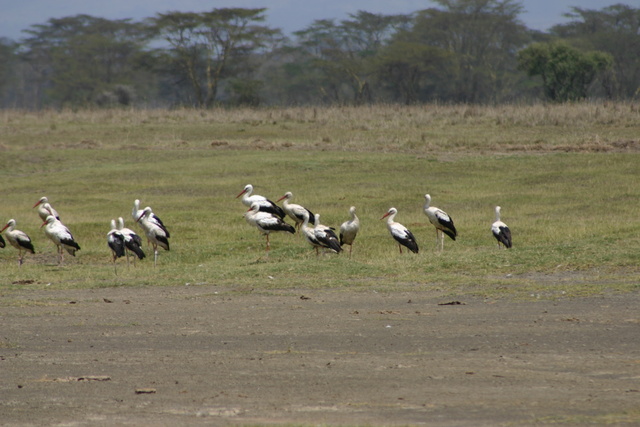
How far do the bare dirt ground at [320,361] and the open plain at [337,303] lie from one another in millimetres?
30

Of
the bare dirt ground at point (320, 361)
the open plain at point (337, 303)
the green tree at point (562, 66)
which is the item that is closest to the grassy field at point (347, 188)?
the open plain at point (337, 303)

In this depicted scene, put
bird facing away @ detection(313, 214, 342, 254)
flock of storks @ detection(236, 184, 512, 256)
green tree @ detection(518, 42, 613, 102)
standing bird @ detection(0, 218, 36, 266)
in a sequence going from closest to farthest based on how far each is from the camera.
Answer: bird facing away @ detection(313, 214, 342, 254) < flock of storks @ detection(236, 184, 512, 256) < standing bird @ detection(0, 218, 36, 266) < green tree @ detection(518, 42, 613, 102)

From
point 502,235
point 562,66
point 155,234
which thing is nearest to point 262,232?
point 155,234

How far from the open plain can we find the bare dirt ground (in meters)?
0.03

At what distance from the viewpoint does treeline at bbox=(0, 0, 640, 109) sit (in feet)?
220

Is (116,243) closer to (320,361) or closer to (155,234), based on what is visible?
(155,234)

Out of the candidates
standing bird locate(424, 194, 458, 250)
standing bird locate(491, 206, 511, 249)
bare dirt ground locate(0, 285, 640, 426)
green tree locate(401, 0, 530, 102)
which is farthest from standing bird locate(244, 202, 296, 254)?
green tree locate(401, 0, 530, 102)

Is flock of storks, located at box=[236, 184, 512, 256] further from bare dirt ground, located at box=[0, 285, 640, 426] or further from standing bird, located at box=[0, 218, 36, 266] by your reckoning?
standing bird, located at box=[0, 218, 36, 266]

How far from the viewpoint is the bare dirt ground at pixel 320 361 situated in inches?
260

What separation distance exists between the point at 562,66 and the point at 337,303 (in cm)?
4872

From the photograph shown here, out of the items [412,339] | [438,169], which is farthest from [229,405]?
[438,169]

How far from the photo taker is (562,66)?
2249 inches

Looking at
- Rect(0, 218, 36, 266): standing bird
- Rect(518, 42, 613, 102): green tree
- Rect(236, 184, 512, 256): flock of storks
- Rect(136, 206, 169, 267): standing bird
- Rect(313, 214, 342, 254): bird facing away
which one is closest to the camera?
Rect(313, 214, 342, 254): bird facing away

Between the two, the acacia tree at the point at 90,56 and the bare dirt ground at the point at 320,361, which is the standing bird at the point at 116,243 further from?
the acacia tree at the point at 90,56
